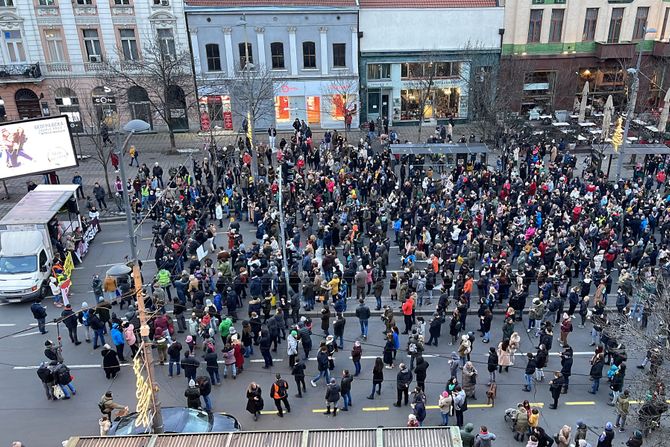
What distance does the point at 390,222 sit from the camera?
28.9 m

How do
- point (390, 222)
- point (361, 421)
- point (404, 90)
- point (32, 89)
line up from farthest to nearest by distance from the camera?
point (404, 90)
point (32, 89)
point (390, 222)
point (361, 421)

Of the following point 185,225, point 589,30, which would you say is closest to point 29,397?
point 185,225

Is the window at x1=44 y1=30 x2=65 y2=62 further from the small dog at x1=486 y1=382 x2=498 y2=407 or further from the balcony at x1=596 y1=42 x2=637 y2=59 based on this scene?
the balcony at x1=596 y1=42 x2=637 y2=59

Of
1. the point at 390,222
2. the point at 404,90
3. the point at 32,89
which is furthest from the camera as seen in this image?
the point at 404,90

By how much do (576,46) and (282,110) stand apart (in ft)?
76.6

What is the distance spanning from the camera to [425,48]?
44125mm

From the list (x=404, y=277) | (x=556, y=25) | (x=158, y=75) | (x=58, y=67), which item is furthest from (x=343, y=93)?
(x=404, y=277)

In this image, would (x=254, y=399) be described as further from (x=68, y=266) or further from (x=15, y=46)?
(x=15, y=46)

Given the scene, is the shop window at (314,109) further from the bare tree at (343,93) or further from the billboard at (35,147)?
the billboard at (35,147)

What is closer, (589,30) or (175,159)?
(175,159)

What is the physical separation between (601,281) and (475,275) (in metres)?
4.97

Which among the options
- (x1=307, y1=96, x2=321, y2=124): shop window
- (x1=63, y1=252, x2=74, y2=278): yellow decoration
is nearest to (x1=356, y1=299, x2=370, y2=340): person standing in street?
(x1=63, y1=252, x2=74, y2=278): yellow decoration

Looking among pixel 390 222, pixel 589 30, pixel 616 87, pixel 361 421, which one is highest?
pixel 589 30

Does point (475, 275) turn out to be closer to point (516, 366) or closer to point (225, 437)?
point (516, 366)
